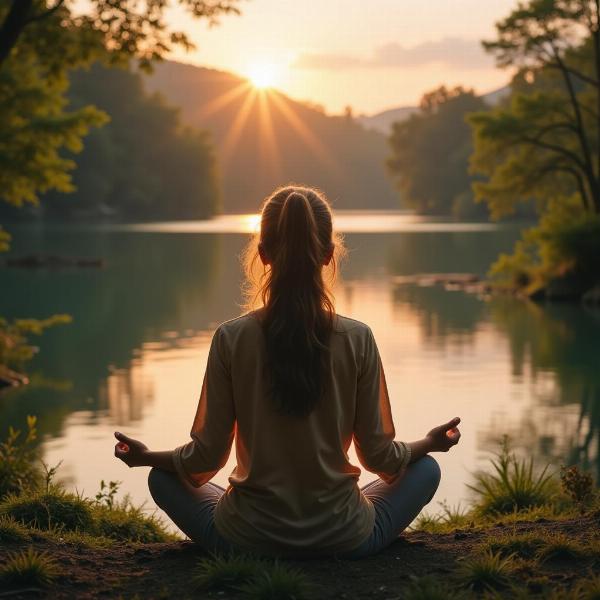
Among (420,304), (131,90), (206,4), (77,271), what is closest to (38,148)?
(206,4)

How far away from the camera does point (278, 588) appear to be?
356cm

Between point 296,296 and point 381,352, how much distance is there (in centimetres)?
1235

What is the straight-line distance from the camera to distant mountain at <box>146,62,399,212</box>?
6220 inches

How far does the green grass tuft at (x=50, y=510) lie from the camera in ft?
16.9

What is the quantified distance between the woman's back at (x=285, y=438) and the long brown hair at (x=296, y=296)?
2.0 inches

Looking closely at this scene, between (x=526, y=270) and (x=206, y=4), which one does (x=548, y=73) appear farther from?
(x=206, y=4)

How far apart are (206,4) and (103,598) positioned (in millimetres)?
9527

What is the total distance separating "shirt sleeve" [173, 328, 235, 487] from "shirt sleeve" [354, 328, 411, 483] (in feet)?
1.50

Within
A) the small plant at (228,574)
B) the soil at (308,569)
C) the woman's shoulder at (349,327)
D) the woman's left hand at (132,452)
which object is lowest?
the soil at (308,569)

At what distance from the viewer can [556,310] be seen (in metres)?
22.2

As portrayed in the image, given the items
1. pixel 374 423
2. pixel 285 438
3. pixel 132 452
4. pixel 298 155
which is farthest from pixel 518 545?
pixel 298 155

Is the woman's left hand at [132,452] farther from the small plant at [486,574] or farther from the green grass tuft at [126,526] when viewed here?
the green grass tuft at [126,526]

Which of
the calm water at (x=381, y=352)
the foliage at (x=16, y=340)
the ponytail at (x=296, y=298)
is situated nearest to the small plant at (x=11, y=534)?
the ponytail at (x=296, y=298)

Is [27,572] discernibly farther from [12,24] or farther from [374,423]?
[12,24]
